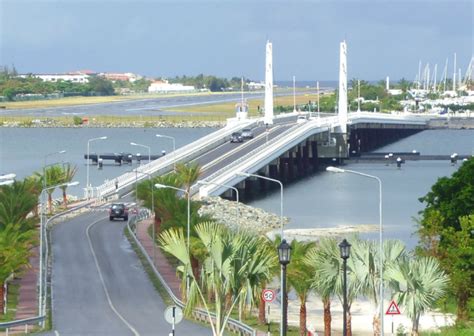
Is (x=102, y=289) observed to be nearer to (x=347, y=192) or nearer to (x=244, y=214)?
(x=244, y=214)

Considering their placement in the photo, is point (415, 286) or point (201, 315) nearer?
point (415, 286)

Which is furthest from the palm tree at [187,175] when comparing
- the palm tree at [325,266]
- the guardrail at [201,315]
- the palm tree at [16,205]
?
the palm tree at [325,266]

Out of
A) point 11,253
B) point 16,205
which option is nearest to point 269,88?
point 16,205

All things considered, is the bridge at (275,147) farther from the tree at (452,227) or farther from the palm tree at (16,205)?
the tree at (452,227)

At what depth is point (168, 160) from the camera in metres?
113

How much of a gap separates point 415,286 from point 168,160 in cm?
7473

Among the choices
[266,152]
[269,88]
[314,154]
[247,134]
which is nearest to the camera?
[266,152]

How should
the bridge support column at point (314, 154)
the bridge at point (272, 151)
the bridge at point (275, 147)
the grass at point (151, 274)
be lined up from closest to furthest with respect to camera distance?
the grass at point (151, 274) < the bridge at point (272, 151) < the bridge at point (275, 147) < the bridge support column at point (314, 154)

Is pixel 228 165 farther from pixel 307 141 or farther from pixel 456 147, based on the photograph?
pixel 456 147

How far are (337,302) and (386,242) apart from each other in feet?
45.9

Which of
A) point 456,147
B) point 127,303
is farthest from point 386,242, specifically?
point 456,147

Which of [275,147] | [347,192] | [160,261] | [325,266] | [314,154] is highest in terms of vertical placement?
[325,266]

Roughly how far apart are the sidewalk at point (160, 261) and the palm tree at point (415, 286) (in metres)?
13.3

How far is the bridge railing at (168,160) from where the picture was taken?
9844 centimetres
